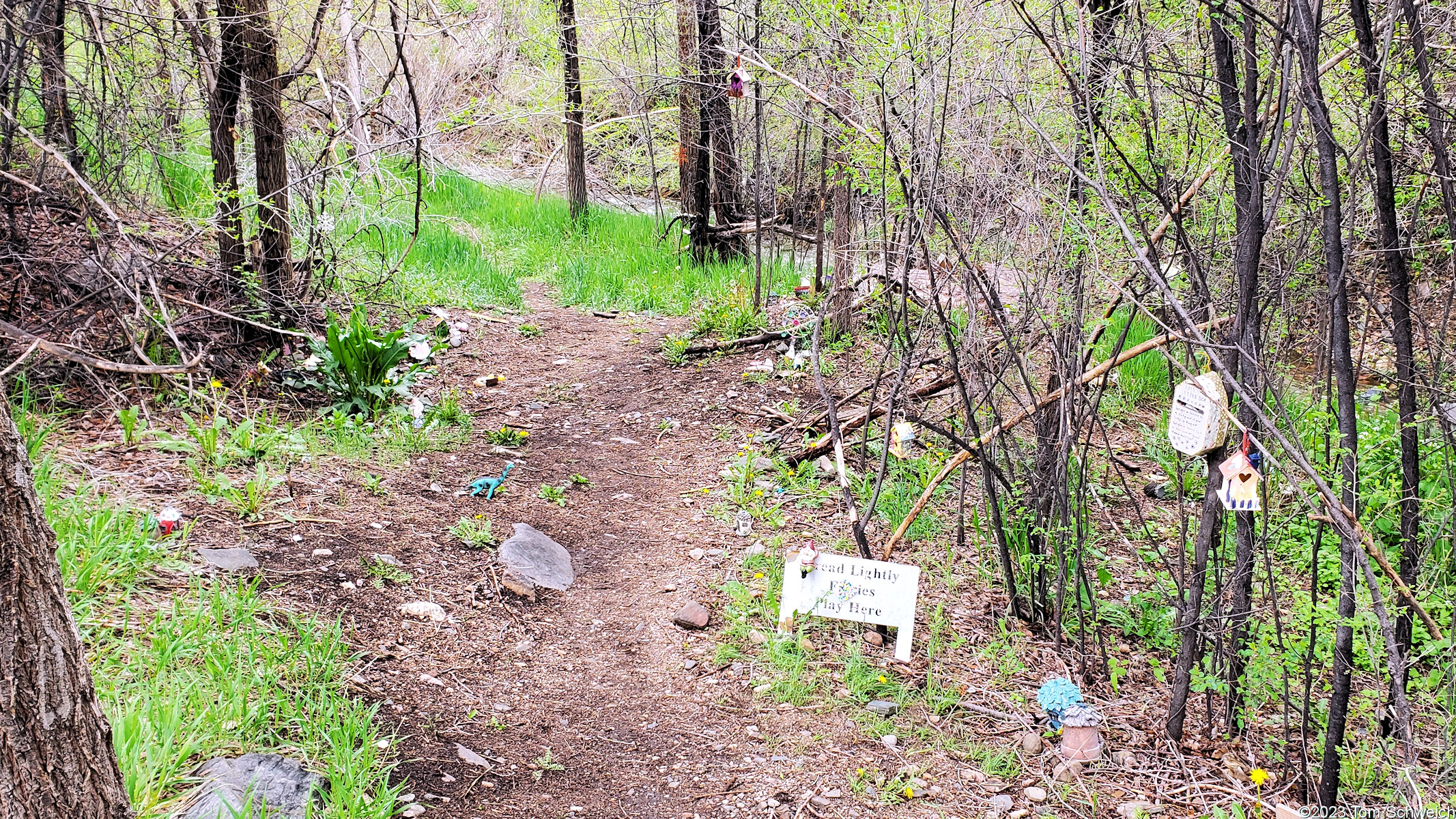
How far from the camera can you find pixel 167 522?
3.19m

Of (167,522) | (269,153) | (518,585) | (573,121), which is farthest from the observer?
(573,121)

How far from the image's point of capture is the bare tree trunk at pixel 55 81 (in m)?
4.07

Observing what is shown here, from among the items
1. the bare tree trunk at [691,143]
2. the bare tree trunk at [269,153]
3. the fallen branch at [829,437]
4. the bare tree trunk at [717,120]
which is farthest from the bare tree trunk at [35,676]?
the bare tree trunk at [691,143]

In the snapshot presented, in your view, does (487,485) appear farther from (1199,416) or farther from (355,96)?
(1199,416)

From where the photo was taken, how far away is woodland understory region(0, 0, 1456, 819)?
2.28 m

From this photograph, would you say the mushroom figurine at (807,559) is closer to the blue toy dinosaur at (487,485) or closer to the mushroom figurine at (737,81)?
the blue toy dinosaur at (487,485)

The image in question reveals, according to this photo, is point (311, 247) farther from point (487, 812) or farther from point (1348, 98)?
point (1348, 98)

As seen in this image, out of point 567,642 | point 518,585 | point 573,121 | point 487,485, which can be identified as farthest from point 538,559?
point 573,121

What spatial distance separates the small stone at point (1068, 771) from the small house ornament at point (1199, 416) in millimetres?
967

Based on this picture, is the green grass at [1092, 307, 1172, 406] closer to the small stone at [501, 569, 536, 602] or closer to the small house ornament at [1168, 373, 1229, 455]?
the small house ornament at [1168, 373, 1229, 455]

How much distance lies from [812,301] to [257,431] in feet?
12.7

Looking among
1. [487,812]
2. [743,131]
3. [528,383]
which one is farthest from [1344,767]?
[743,131]

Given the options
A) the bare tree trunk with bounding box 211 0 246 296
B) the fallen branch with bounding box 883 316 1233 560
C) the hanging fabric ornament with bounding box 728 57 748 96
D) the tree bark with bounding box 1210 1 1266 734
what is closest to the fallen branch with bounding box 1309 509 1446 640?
the tree bark with bounding box 1210 1 1266 734

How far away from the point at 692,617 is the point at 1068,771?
4.38 feet
